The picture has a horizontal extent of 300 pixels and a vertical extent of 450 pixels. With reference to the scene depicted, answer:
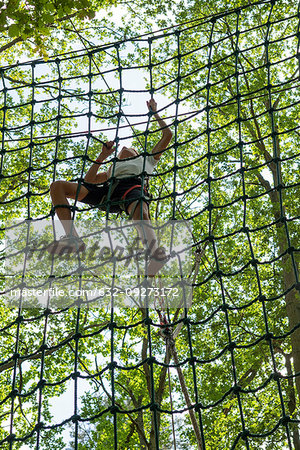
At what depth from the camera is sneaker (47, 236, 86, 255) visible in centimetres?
262

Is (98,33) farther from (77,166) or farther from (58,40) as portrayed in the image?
(77,166)

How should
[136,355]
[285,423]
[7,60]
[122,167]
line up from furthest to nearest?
1. [136,355]
2. [7,60]
3. [122,167]
4. [285,423]

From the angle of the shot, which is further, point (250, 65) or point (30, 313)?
point (250, 65)

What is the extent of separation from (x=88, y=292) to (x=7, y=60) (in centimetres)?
300

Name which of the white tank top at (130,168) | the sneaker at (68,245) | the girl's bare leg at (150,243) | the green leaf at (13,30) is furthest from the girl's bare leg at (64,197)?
the green leaf at (13,30)

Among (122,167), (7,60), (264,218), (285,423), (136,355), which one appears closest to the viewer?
(285,423)

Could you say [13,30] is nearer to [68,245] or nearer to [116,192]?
[116,192]

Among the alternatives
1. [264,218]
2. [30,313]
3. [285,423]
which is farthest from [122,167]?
[30,313]

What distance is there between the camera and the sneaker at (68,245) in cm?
262

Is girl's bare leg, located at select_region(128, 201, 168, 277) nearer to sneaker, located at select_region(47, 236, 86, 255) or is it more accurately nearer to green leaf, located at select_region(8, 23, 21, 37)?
sneaker, located at select_region(47, 236, 86, 255)

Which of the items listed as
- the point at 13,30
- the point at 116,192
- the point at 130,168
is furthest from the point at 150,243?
the point at 13,30

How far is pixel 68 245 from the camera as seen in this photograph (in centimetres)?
267

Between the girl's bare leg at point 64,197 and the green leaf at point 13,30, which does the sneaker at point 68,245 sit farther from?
the green leaf at point 13,30

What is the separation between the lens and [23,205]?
673 cm
